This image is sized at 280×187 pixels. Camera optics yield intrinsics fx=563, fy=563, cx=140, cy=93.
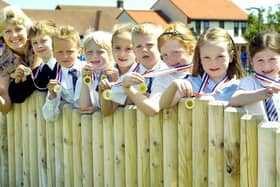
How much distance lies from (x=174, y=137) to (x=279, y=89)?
0.89 meters

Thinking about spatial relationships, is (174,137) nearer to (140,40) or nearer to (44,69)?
(140,40)

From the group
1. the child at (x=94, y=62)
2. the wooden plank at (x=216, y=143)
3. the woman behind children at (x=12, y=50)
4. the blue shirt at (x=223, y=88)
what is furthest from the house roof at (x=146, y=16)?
the wooden plank at (x=216, y=143)

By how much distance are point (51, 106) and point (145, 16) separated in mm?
87088

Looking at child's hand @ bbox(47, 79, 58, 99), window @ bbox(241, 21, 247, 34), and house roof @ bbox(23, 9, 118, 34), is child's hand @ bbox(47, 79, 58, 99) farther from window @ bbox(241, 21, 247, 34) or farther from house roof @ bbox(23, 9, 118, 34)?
window @ bbox(241, 21, 247, 34)

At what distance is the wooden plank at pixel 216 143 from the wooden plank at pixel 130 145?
0.81 metres

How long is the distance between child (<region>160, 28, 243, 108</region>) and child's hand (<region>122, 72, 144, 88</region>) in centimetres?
21

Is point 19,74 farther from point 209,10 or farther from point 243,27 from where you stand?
point 243,27

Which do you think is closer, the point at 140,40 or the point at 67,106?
the point at 140,40

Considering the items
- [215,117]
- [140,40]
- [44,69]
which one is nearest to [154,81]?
[140,40]

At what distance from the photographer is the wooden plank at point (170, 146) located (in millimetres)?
4051

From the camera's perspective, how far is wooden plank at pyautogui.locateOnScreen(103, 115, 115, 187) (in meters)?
4.63

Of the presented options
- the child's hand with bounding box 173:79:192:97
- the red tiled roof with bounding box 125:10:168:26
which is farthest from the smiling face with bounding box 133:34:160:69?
the red tiled roof with bounding box 125:10:168:26

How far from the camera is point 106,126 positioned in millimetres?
4648

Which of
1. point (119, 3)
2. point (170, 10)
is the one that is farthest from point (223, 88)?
point (119, 3)
